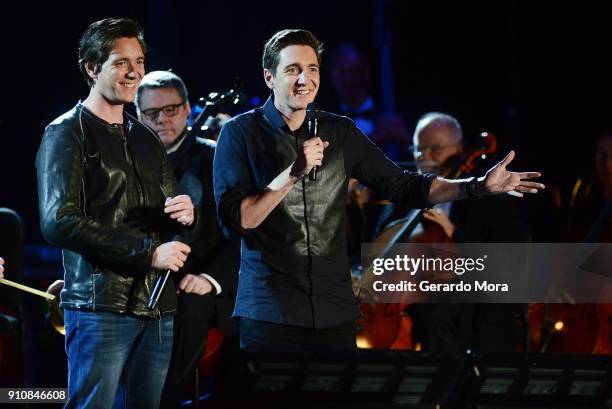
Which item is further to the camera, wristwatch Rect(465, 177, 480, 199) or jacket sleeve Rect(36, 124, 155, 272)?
wristwatch Rect(465, 177, 480, 199)

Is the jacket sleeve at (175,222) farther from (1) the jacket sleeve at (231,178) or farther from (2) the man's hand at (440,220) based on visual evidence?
(2) the man's hand at (440,220)

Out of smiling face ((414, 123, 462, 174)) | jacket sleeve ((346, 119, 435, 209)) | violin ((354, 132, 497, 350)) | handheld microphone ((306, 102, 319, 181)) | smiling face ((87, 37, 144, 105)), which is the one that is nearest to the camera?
smiling face ((87, 37, 144, 105))

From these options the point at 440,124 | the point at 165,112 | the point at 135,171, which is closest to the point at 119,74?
the point at 135,171

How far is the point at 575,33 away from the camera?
5.95m

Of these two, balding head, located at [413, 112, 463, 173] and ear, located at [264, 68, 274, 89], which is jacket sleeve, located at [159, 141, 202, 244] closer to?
ear, located at [264, 68, 274, 89]

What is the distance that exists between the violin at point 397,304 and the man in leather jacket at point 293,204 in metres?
1.61

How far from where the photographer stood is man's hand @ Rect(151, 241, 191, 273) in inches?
101

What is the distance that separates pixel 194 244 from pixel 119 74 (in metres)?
1.42

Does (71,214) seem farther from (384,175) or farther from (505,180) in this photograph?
(505,180)

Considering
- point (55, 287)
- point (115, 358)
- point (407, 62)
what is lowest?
point (115, 358)

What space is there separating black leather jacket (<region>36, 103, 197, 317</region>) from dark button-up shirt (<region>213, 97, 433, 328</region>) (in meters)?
0.24

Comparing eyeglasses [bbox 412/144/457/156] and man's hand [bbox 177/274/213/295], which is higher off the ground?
eyeglasses [bbox 412/144/457/156]

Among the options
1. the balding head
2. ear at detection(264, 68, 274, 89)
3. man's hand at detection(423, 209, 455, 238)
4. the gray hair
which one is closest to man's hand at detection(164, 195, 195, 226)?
ear at detection(264, 68, 274, 89)

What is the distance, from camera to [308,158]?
8.77ft
